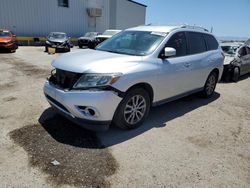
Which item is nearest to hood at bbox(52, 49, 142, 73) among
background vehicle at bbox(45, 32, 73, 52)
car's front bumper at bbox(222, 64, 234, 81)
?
car's front bumper at bbox(222, 64, 234, 81)

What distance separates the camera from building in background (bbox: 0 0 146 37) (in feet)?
73.9

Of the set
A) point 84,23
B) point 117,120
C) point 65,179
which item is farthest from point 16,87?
point 84,23

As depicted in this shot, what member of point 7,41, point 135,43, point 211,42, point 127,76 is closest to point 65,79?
point 127,76

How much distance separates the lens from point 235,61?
912cm

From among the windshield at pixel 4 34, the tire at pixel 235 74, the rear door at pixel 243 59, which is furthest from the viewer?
the windshield at pixel 4 34

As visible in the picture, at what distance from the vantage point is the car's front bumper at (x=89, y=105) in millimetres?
3453

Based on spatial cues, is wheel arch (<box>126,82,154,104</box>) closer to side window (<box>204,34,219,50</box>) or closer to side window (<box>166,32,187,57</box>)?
side window (<box>166,32,187,57</box>)

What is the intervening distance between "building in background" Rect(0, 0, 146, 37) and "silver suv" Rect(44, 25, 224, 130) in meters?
21.1

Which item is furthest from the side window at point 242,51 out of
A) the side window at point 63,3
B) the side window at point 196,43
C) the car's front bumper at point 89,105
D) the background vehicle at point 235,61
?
the side window at point 63,3

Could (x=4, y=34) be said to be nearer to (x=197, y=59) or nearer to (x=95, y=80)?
(x=197, y=59)

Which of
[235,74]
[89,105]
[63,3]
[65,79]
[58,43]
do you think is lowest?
[235,74]

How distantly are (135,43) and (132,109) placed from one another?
139 cm

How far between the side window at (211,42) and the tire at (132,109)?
9.30 ft

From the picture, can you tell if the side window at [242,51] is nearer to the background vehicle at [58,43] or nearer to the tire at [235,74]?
the tire at [235,74]
